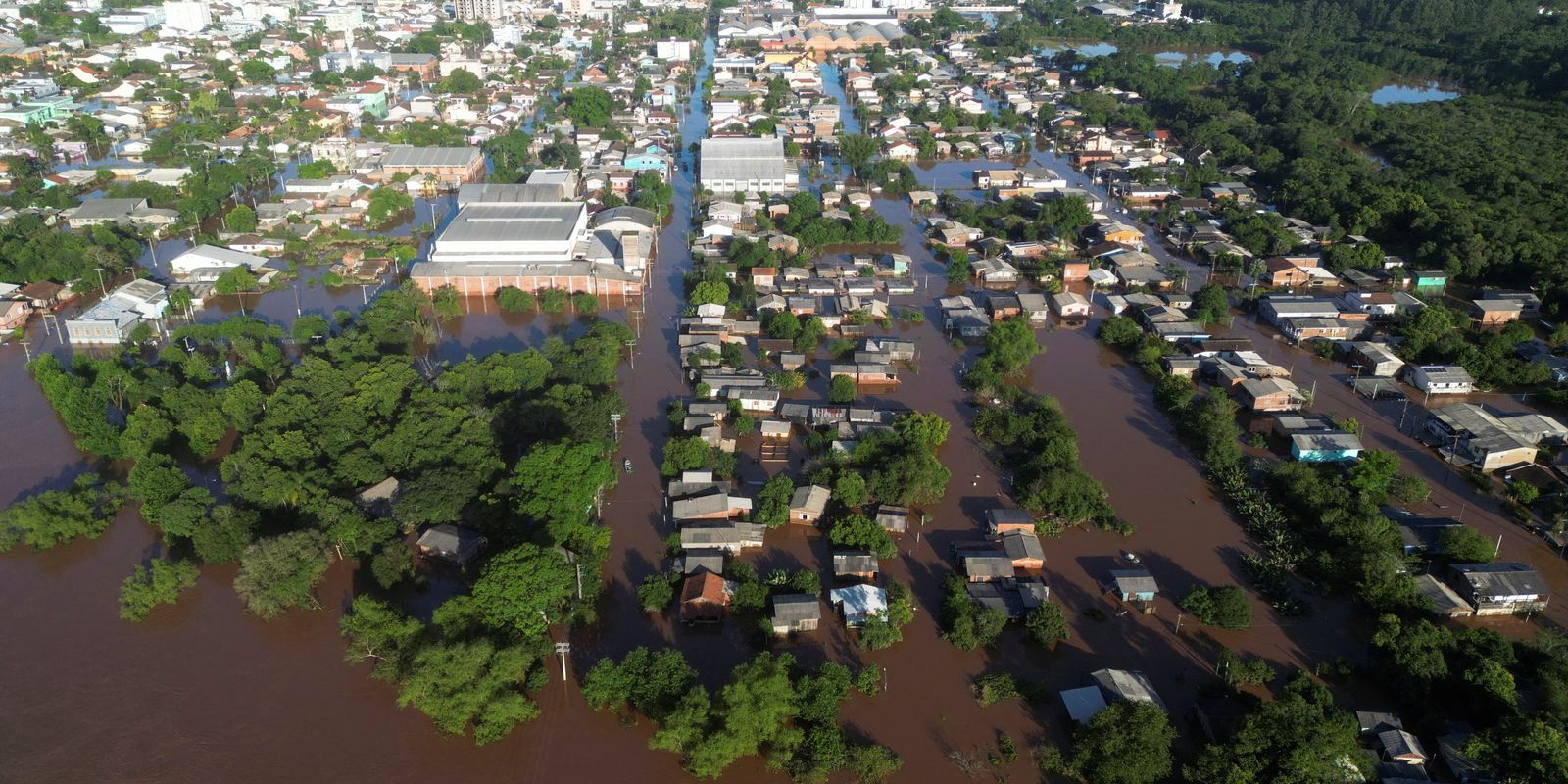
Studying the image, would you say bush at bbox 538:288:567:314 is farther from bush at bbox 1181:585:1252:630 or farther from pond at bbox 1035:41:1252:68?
pond at bbox 1035:41:1252:68

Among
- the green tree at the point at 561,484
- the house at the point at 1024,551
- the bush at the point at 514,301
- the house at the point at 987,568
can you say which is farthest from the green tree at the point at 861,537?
the bush at the point at 514,301

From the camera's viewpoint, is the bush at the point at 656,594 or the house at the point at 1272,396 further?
the house at the point at 1272,396

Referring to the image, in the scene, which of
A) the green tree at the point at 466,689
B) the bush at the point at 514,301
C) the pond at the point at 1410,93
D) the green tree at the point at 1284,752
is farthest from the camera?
the pond at the point at 1410,93

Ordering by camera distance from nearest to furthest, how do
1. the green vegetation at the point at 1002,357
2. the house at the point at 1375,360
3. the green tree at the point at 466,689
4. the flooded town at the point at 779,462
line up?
the green tree at the point at 466,689 → the flooded town at the point at 779,462 → the green vegetation at the point at 1002,357 → the house at the point at 1375,360

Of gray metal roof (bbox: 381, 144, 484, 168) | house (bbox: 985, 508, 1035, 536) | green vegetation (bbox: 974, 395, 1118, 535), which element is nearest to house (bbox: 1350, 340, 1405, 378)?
green vegetation (bbox: 974, 395, 1118, 535)

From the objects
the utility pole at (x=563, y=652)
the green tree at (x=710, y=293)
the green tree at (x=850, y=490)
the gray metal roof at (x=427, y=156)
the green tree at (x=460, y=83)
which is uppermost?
the green tree at (x=460, y=83)

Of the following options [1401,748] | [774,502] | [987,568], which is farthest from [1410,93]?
[774,502]

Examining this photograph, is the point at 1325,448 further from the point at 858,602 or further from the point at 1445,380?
the point at 858,602

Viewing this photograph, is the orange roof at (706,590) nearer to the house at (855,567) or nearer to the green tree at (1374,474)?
the house at (855,567)
